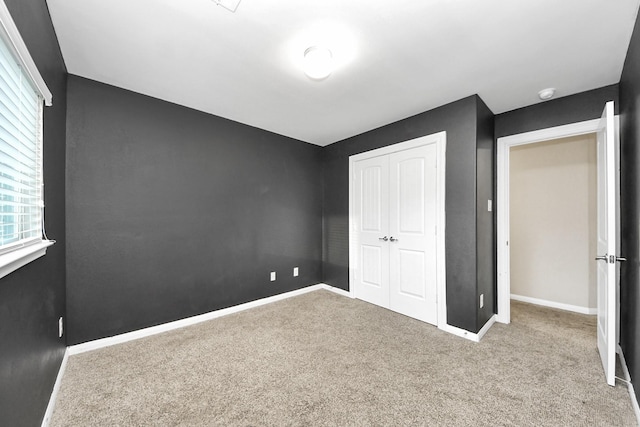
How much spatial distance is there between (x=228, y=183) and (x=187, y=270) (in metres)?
1.10

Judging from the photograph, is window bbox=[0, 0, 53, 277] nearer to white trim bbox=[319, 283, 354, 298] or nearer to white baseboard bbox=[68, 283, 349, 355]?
white baseboard bbox=[68, 283, 349, 355]

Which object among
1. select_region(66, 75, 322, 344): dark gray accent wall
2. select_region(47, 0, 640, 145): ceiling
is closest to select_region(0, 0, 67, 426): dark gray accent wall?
select_region(66, 75, 322, 344): dark gray accent wall

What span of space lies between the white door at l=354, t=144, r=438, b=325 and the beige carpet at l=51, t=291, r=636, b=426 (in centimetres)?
46

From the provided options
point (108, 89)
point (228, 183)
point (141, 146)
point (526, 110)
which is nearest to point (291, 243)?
point (228, 183)

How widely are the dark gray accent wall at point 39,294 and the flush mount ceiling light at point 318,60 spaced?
1437mm

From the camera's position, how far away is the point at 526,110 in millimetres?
2711

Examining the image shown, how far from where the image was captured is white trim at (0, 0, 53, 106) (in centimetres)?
93

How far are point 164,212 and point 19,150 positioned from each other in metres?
1.49

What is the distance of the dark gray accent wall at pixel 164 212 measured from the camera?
2.20 m

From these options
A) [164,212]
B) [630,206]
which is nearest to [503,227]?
[630,206]

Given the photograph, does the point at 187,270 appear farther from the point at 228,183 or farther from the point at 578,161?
the point at 578,161

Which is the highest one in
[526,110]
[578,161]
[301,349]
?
[526,110]

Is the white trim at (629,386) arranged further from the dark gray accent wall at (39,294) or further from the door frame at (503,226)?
the dark gray accent wall at (39,294)

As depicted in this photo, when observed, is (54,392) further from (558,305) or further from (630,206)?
(558,305)
